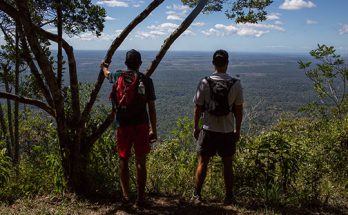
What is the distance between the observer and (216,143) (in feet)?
15.2

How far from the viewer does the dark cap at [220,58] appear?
177 inches

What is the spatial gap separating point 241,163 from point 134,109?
176 cm

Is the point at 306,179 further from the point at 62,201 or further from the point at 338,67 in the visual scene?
the point at 338,67

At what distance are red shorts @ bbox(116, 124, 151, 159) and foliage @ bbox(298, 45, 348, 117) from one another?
8940 millimetres

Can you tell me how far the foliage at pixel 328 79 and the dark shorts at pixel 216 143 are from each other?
825 cm

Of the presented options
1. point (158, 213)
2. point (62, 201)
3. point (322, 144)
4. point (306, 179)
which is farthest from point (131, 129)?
point (322, 144)

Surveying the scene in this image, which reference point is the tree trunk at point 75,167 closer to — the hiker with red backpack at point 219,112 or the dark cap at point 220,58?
the hiker with red backpack at point 219,112

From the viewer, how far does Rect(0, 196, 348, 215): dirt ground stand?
4.59 meters

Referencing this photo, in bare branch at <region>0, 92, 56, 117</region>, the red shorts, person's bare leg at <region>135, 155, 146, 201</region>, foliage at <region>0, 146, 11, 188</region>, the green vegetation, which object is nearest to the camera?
the red shorts

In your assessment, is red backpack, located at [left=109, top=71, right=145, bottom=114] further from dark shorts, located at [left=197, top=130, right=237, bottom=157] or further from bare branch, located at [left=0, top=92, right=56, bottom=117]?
bare branch, located at [left=0, top=92, right=56, bottom=117]

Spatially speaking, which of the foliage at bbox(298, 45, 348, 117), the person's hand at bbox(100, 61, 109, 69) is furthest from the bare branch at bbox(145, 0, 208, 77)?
the foliage at bbox(298, 45, 348, 117)

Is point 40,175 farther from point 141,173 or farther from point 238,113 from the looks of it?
point 238,113

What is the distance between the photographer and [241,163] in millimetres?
5215

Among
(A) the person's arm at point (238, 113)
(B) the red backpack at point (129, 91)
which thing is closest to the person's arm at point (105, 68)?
(B) the red backpack at point (129, 91)
